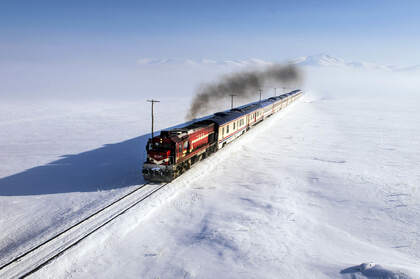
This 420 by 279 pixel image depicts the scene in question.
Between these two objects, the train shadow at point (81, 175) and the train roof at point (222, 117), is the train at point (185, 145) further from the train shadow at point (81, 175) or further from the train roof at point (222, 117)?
the train shadow at point (81, 175)

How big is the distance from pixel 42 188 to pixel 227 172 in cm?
1586

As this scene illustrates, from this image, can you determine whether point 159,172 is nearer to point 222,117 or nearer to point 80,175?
point 80,175

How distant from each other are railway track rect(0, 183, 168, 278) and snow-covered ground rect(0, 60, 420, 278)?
65 centimetres

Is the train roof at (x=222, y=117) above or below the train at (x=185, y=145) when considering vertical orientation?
above

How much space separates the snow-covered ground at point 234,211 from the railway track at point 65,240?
2.15 feet

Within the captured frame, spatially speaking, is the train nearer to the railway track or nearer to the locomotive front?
the locomotive front

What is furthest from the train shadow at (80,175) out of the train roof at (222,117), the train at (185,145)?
the train roof at (222,117)

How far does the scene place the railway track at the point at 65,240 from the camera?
A: 12.7 meters

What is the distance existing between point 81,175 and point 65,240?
1207 centimetres

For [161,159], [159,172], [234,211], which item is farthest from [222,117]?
[234,211]

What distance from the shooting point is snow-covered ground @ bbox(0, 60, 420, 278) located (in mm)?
13203

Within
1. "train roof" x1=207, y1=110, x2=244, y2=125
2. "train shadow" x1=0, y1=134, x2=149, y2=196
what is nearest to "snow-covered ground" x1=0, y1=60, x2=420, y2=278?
"train shadow" x1=0, y1=134, x2=149, y2=196

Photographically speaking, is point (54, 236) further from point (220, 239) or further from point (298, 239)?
point (298, 239)

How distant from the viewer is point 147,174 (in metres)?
22.1
